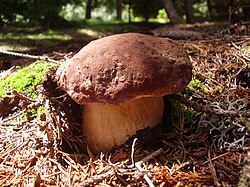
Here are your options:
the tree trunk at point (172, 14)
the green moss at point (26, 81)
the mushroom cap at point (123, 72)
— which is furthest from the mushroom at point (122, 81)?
the tree trunk at point (172, 14)

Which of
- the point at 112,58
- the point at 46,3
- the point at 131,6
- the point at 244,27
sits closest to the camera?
the point at 112,58

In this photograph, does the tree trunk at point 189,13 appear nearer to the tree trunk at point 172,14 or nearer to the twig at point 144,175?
the tree trunk at point 172,14

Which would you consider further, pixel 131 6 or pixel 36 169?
pixel 131 6

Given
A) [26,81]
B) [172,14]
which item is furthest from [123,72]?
[172,14]

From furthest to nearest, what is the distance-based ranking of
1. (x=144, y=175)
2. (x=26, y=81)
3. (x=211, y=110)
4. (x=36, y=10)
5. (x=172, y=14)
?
(x=36, y=10)
(x=172, y=14)
(x=26, y=81)
(x=211, y=110)
(x=144, y=175)

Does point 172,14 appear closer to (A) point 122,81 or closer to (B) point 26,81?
(B) point 26,81

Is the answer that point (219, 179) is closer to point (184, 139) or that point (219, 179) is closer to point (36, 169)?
point (184, 139)

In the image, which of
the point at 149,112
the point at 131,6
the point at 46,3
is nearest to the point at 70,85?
the point at 149,112
